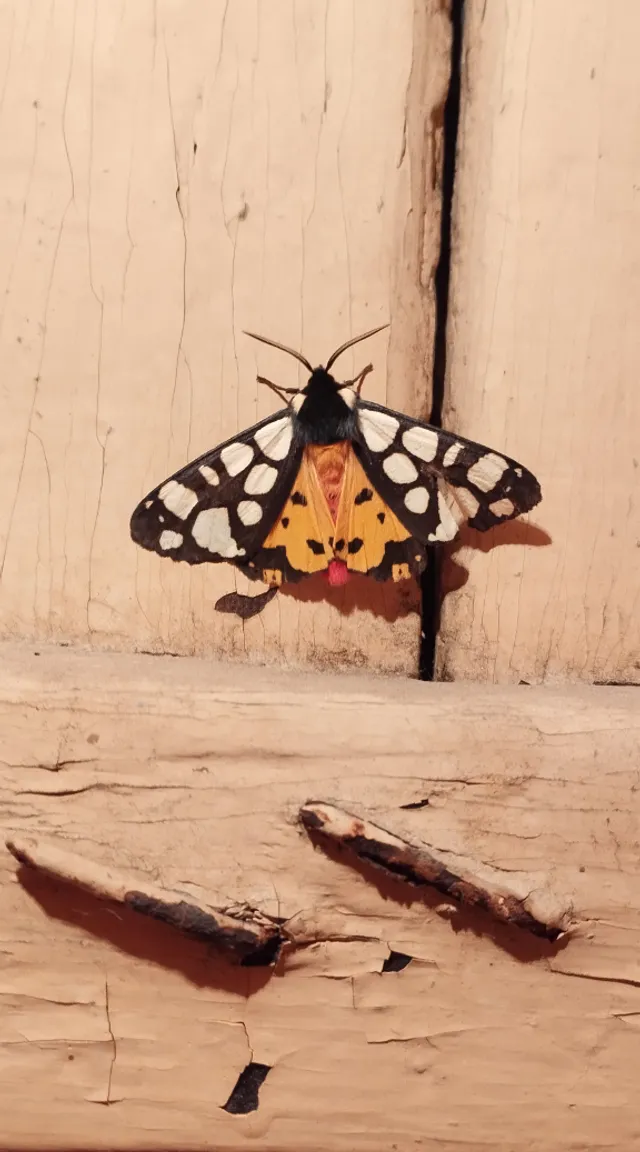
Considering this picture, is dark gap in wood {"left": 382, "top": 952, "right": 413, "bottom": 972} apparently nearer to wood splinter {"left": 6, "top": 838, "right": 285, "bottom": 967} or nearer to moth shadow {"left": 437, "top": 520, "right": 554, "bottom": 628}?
wood splinter {"left": 6, "top": 838, "right": 285, "bottom": 967}

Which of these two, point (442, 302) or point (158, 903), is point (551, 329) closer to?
point (442, 302)

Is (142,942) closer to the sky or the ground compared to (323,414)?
closer to the ground

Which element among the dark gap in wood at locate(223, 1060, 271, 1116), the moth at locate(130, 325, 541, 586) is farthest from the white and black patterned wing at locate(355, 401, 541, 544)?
the dark gap in wood at locate(223, 1060, 271, 1116)

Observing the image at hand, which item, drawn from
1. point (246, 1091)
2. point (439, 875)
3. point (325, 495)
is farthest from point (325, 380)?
point (246, 1091)

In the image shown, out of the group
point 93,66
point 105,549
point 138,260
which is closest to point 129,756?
point 105,549

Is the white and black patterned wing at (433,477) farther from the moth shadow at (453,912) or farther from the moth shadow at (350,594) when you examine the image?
the moth shadow at (453,912)

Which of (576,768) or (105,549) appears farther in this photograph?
(105,549)

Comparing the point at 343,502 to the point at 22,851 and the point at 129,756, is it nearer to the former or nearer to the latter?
the point at 129,756
